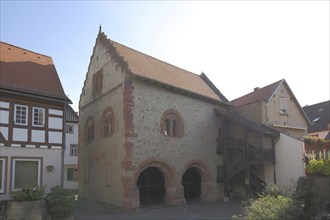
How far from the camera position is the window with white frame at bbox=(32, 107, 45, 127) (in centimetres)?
1677

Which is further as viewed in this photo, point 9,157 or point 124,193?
point 124,193

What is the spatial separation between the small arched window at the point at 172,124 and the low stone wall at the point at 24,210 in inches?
360

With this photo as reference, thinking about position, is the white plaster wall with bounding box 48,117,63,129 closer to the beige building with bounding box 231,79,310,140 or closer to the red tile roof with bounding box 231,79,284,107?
the beige building with bounding box 231,79,310,140

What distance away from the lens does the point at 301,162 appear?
76.2 feet

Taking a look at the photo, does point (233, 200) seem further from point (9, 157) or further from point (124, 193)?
point (9, 157)

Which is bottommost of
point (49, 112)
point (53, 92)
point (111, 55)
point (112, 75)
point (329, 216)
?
point (329, 216)

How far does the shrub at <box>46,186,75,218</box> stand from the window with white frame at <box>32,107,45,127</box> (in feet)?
13.9

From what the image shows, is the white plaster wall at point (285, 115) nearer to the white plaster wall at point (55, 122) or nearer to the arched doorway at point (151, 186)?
A: the arched doorway at point (151, 186)

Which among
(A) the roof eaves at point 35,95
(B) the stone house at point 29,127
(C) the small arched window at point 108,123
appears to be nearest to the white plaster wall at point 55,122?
(B) the stone house at point 29,127

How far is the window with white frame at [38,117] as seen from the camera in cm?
1677

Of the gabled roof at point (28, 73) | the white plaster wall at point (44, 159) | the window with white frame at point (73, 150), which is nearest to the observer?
the white plaster wall at point (44, 159)

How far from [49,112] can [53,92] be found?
1175mm

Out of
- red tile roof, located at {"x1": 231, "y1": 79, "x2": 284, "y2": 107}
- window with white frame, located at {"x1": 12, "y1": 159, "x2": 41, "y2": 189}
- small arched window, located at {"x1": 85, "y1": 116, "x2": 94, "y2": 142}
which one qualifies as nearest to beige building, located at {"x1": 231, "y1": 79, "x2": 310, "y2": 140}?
red tile roof, located at {"x1": 231, "y1": 79, "x2": 284, "y2": 107}

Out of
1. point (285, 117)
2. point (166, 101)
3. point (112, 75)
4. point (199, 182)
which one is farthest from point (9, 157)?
point (285, 117)
